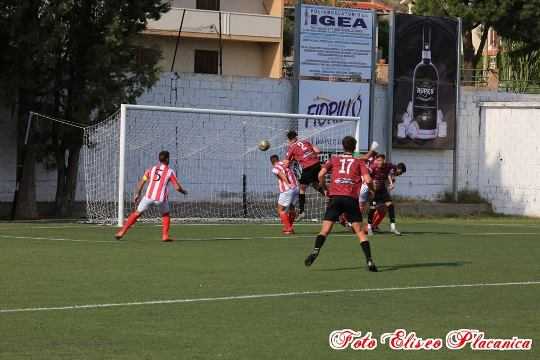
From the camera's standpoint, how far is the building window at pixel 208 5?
51.5 metres

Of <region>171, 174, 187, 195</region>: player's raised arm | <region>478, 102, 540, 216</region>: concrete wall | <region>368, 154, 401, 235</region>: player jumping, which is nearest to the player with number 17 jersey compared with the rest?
<region>171, 174, 187, 195</region>: player's raised arm

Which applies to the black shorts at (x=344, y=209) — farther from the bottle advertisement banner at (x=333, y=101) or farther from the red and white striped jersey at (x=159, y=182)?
the bottle advertisement banner at (x=333, y=101)

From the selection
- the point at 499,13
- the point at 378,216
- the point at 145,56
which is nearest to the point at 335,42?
the point at 145,56

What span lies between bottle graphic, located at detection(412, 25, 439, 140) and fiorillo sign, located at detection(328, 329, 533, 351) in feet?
95.8

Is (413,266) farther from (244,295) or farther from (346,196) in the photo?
(244,295)

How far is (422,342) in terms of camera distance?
10.4 m

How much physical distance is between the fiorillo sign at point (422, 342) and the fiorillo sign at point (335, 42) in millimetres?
26484

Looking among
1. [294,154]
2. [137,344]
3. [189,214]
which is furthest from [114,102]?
[137,344]

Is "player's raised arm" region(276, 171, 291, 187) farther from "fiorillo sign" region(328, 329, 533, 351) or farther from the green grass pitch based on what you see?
"fiorillo sign" region(328, 329, 533, 351)

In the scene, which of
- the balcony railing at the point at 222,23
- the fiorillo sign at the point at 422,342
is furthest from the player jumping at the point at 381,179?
the balcony railing at the point at 222,23

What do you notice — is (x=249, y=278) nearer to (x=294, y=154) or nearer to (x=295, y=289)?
(x=295, y=289)

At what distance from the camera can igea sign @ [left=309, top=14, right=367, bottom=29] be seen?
3697 cm

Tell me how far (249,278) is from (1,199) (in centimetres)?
1883

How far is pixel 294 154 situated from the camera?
2539cm
